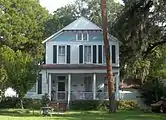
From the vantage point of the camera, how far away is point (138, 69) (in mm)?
52250

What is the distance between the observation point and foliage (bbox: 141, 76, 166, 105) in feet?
151

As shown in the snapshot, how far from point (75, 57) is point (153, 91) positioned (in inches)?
364

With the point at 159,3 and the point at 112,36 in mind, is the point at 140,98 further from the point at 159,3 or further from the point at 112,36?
the point at 159,3

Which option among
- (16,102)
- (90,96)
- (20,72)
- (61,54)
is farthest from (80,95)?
(20,72)

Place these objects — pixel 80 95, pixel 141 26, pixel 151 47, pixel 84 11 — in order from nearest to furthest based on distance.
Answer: pixel 141 26, pixel 151 47, pixel 80 95, pixel 84 11

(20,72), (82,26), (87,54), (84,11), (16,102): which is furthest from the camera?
(84,11)

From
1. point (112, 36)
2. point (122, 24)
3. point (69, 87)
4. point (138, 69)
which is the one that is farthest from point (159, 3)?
point (138, 69)

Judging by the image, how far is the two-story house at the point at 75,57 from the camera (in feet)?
147

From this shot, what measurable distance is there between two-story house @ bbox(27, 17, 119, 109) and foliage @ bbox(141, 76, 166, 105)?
13.7ft

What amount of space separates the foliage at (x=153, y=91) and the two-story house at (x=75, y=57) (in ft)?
13.7

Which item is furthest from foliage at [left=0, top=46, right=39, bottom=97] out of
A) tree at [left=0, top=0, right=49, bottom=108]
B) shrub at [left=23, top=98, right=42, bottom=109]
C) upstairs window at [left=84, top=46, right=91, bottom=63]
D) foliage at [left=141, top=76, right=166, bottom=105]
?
foliage at [left=141, top=76, right=166, bottom=105]

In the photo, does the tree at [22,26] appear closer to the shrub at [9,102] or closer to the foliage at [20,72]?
the shrub at [9,102]

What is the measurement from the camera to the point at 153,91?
46125mm

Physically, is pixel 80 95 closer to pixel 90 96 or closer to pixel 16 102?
pixel 90 96
